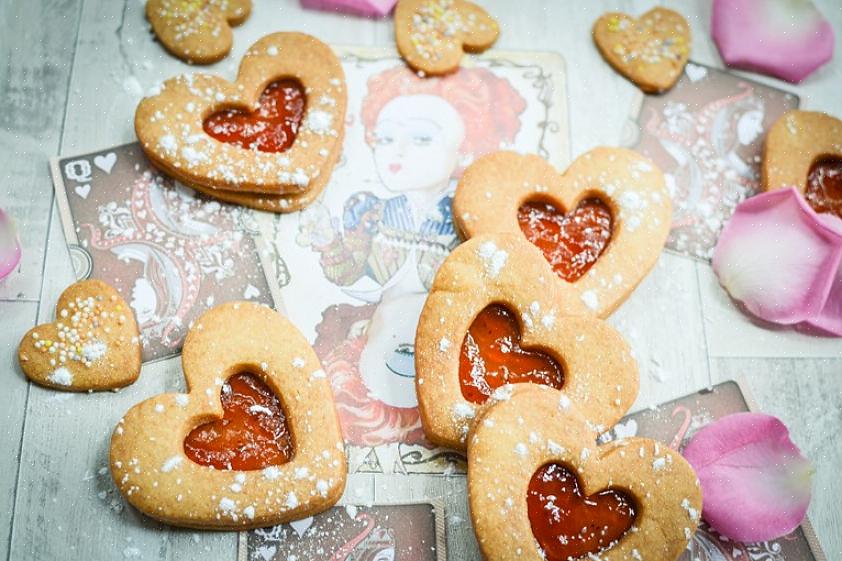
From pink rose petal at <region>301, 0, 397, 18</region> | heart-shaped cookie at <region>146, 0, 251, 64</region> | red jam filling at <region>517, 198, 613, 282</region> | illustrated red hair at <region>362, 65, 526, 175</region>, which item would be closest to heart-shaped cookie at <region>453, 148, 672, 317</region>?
red jam filling at <region>517, 198, 613, 282</region>

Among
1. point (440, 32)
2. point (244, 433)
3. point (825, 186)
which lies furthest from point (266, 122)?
point (825, 186)

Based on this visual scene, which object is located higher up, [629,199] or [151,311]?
[629,199]

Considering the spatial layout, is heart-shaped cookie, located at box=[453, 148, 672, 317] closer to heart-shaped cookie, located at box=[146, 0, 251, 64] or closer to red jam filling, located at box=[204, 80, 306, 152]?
red jam filling, located at box=[204, 80, 306, 152]

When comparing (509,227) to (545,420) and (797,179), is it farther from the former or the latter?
(797,179)

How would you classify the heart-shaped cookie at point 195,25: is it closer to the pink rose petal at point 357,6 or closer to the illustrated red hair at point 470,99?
the pink rose petal at point 357,6

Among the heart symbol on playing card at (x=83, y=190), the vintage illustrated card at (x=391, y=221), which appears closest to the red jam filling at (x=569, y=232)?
the vintage illustrated card at (x=391, y=221)

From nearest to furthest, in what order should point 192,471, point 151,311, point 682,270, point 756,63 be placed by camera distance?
point 192,471 < point 151,311 < point 682,270 < point 756,63

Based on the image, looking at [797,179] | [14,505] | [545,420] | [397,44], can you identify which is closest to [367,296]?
[545,420]

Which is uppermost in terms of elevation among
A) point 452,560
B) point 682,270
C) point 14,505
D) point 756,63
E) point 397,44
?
point 756,63
